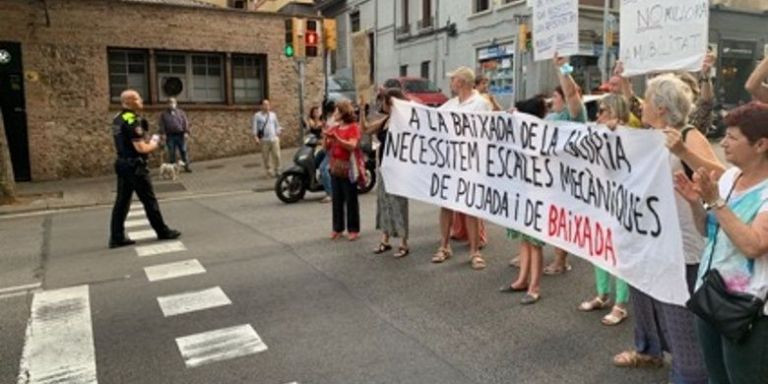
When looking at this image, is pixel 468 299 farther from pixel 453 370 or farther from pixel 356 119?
pixel 356 119

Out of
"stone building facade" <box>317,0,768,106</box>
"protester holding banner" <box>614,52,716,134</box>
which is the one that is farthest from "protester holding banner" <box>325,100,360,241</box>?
"stone building facade" <box>317,0,768,106</box>

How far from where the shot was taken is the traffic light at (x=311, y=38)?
15.5 m

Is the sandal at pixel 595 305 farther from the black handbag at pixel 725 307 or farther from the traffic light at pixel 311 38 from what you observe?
the traffic light at pixel 311 38

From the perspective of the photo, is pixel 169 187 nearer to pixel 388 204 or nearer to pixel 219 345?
pixel 388 204

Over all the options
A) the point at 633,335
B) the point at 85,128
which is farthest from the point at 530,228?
the point at 85,128

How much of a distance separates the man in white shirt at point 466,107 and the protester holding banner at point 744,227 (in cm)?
362

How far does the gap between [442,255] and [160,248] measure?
3.61 metres

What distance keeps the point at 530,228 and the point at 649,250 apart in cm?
160

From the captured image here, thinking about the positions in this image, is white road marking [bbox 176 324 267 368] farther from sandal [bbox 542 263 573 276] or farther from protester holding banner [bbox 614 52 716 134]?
protester holding banner [bbox 614 52 716 134]

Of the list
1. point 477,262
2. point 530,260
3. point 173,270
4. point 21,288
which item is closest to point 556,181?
point 530,260

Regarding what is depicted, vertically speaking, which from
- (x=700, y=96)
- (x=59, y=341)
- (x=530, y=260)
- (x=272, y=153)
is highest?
(x=700, y=96)

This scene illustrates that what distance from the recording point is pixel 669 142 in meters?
2.95

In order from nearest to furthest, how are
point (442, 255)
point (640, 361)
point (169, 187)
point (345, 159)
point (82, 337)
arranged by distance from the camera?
point (640, 361) < point (82, 337) < point (442, 255) < point (345, 159) < point (169, 187)

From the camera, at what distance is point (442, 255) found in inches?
265
